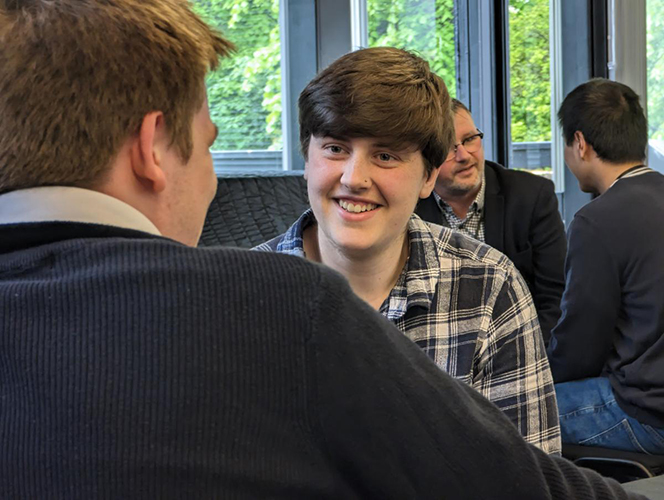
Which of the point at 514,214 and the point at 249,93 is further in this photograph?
the point at 249,93

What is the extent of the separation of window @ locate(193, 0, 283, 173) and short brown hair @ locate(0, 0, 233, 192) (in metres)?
2.44

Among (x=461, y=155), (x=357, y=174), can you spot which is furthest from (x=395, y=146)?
(x=461, y=155)

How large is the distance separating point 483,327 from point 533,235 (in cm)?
168

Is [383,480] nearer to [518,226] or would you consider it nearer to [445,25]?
[518,226]

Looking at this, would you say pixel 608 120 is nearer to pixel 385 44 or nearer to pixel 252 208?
pixel 385 44

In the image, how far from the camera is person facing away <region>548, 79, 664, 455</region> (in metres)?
2.53

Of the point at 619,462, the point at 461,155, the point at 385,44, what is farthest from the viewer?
the point at 385,44

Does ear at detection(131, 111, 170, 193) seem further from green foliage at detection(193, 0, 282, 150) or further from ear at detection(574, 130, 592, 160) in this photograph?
ear at detection(574, 130, 592, 160)

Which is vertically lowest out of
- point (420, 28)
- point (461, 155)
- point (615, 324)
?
point (615, 324)

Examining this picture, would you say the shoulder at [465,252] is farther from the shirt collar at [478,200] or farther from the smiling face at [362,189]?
the shirt collar at [478,200]

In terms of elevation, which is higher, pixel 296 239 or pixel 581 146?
pixel 581 146

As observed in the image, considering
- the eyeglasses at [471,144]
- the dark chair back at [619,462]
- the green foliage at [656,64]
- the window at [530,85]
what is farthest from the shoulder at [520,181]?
the green foliage at [656,64]

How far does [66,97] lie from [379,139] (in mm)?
908

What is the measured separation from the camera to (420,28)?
4.14 m
